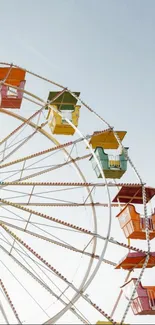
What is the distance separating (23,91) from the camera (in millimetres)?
12570

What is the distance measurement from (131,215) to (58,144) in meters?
2.64

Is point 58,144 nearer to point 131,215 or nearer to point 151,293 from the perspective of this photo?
point 131,215

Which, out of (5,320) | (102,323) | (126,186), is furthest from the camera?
(126,186)

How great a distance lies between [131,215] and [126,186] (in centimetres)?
73

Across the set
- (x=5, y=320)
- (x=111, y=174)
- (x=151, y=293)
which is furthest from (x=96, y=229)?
(x=5, y=320)

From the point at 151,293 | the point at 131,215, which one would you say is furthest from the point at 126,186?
the point at 151,293

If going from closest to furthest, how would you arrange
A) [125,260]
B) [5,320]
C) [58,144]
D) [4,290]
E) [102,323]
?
1. [102,323]
2. [5,320]
3. [4,290]
4. [125,260]
5. [58,144]

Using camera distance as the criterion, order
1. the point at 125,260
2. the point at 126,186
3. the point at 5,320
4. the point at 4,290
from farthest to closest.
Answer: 1. the point at 126,186
2. the point at 125,260
3. the point at 4,290
4. the point at 5,320

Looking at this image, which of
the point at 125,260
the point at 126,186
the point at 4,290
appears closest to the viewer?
the point at 4,290

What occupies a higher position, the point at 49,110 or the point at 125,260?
the point at 49,110

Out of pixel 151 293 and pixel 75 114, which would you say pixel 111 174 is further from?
pixel 151 293

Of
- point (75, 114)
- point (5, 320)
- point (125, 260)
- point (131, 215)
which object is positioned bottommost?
point (5, 320)

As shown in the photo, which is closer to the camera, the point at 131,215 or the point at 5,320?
the point at 5,320

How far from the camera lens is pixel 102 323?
7.28m
